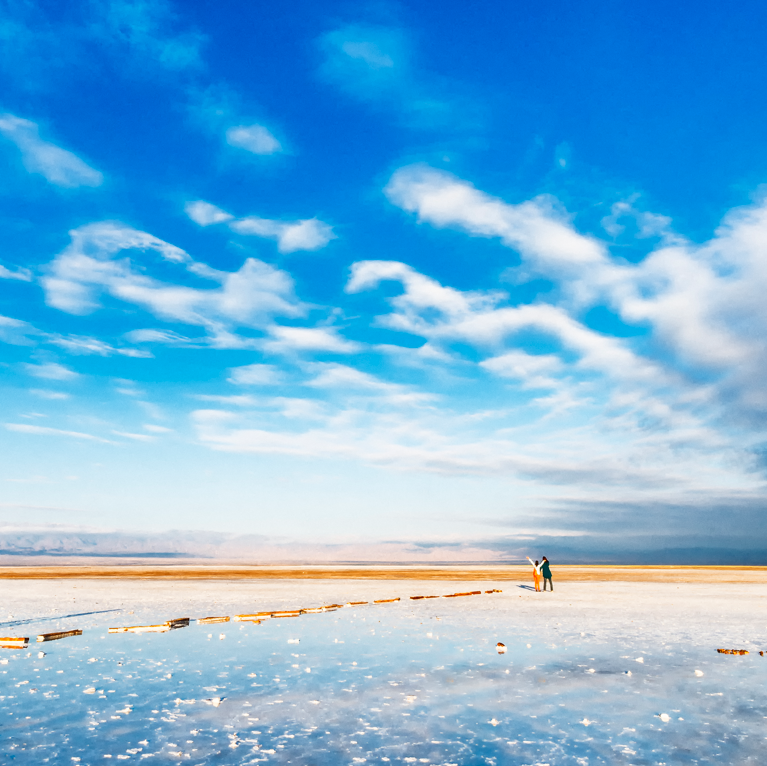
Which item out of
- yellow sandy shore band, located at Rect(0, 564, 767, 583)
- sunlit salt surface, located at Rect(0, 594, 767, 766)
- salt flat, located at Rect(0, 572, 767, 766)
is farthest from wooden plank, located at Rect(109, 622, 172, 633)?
yellow sandy shore band, located at Rect(0, 564, 767, 583)

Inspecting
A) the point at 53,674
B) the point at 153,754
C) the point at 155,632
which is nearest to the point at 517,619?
the point at 155,632

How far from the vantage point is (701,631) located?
72.0 ft

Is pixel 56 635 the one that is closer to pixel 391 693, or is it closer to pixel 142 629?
pixel 142 629

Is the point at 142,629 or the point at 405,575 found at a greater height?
the point at 142,629

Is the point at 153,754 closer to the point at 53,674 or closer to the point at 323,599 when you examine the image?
the point at 53,674

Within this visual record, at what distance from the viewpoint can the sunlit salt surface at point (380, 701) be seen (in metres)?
9.08

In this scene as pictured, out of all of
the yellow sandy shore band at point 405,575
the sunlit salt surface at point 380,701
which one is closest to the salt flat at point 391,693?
the sunlit salt surface at point 380,701

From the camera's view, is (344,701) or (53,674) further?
(53,674)

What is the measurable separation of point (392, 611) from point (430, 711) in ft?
59.4

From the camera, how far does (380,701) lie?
11906 millimetres

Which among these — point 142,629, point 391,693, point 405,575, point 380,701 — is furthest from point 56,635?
point 405,575

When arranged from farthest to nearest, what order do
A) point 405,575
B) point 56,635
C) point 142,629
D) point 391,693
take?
point 405,575
point 142,629
point 56,635
point 391,693

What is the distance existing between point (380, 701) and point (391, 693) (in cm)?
66

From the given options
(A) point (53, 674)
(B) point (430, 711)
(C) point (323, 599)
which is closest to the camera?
(B) point (430, 711)
